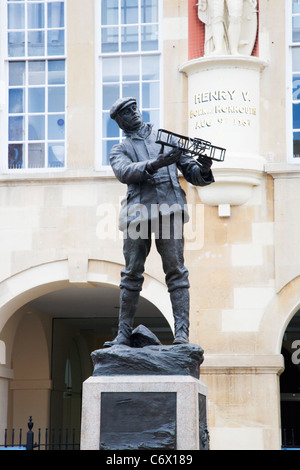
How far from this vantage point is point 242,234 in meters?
16.2

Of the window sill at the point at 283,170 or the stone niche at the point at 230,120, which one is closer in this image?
the stone niche at the point at 230,120

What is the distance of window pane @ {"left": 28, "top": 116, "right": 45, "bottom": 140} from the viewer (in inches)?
675

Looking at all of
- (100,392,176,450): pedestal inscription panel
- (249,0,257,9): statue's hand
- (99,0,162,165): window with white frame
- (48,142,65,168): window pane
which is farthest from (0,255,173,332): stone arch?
(100,392,176,450): pedestal inscription panel

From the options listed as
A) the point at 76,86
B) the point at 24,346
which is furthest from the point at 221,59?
the point at 24,346

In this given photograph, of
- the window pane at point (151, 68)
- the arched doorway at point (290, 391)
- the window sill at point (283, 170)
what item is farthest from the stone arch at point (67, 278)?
the arched doorway at point (290, 391)

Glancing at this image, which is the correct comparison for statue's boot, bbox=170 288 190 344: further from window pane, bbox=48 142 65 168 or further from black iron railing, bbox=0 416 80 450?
window pane, bbox=48 142 65 168

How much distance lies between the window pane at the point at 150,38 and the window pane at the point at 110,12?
1.59 feet

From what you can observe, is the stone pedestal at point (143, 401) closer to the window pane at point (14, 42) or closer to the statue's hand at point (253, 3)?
the statue's hand at point (253, 3)

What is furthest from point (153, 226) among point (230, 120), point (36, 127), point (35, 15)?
point (35, 15)

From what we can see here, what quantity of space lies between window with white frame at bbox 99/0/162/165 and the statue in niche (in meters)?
0.90

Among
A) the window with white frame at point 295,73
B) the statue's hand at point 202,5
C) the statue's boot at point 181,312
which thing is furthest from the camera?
the statue's hand at point 202,5

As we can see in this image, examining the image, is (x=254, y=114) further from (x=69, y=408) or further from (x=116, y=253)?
(x=69, y=408)

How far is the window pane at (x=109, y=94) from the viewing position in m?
17.0

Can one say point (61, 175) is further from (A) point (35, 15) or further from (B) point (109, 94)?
(A) point (35, 15)
